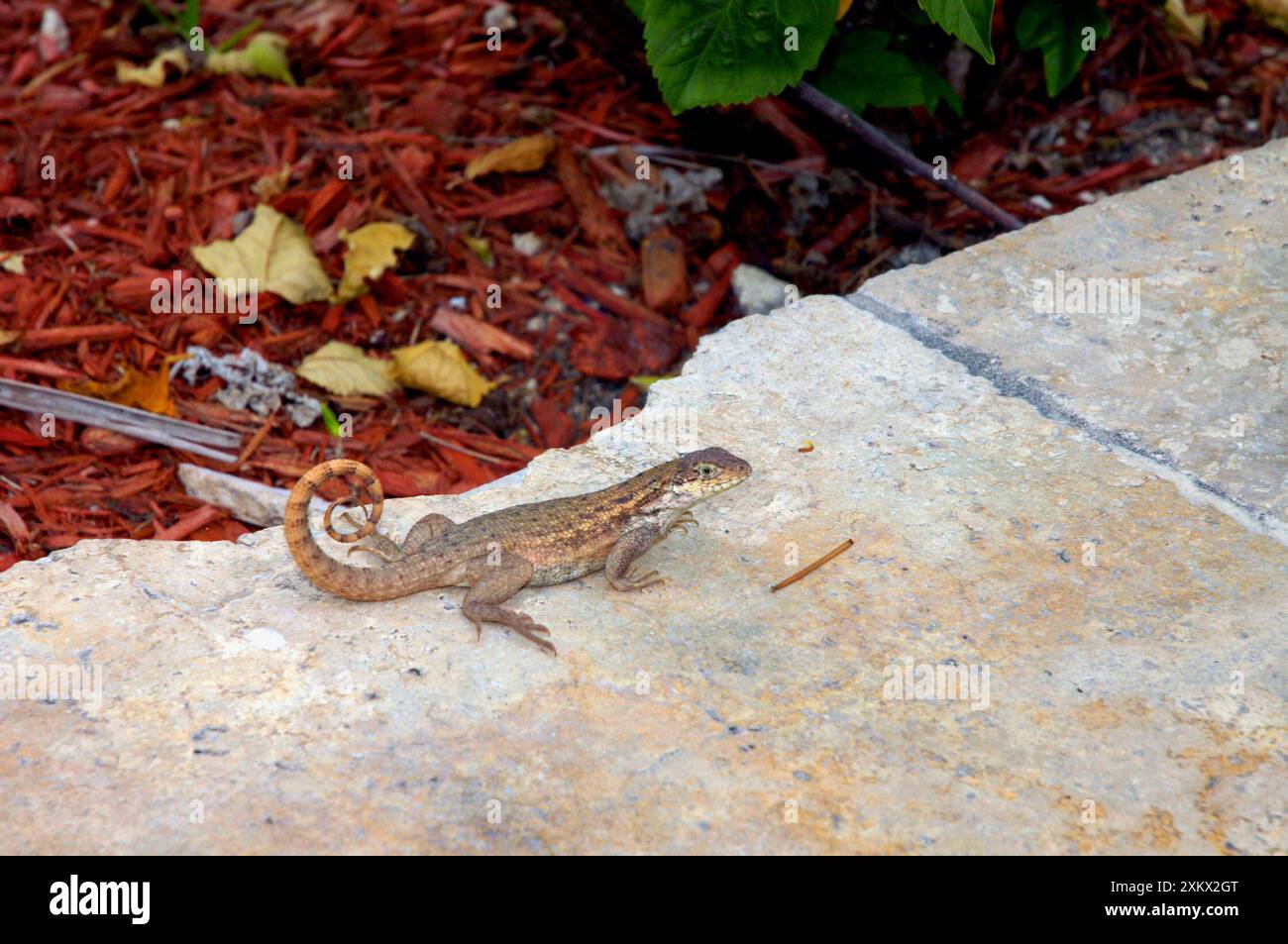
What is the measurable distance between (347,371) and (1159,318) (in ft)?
11.8

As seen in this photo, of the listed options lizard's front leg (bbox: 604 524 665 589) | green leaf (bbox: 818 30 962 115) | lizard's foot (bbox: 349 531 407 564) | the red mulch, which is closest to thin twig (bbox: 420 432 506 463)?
the red mulch

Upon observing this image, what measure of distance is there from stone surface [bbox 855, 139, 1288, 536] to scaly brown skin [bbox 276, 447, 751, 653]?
140 cm

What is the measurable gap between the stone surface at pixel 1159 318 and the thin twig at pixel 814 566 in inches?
44.1

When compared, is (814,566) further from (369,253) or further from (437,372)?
(369,253)

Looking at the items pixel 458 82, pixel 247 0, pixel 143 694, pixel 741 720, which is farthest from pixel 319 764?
pixel 247 0

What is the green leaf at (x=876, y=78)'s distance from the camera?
6242 millimetres

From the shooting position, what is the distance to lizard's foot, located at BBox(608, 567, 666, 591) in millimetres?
4289

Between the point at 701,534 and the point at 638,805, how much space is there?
4.54 feet

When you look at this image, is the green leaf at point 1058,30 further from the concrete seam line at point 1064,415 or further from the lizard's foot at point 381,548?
the lizard's foot at point 381,548

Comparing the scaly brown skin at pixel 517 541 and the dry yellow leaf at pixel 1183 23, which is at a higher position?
the dry yellow leaf at pixel 1183 23
